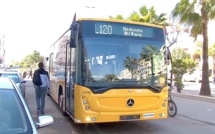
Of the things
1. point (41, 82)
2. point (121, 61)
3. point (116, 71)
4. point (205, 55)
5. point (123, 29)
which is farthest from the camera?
point (205, 55)

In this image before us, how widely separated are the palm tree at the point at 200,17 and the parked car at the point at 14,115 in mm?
15505

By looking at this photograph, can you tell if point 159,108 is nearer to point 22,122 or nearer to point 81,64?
point 81,64

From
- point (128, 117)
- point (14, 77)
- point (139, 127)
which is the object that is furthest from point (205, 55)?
point (128, 117)

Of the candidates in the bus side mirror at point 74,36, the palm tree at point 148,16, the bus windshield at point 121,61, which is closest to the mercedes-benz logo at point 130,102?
the bus windshield at point 121,61

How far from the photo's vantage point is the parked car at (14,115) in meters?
3.44

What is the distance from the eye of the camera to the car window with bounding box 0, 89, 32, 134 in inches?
135

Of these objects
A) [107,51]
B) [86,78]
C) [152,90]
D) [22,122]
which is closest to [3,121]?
[22,122]

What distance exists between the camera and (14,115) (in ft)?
12.0

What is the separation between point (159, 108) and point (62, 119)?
3472 mm

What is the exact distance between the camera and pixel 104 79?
7.11m

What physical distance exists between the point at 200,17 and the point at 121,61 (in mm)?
12688

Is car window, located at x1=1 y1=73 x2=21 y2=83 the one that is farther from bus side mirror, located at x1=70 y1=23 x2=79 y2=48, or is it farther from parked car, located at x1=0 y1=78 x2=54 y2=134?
parked car, located at x1=0 y1=78 x2=54 y2=134

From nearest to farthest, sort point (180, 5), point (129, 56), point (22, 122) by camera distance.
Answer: point (22, 122) → point (129, 56) → point (180, 5)

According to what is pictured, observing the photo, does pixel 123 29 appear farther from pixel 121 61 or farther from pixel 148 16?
pixel 148 16
